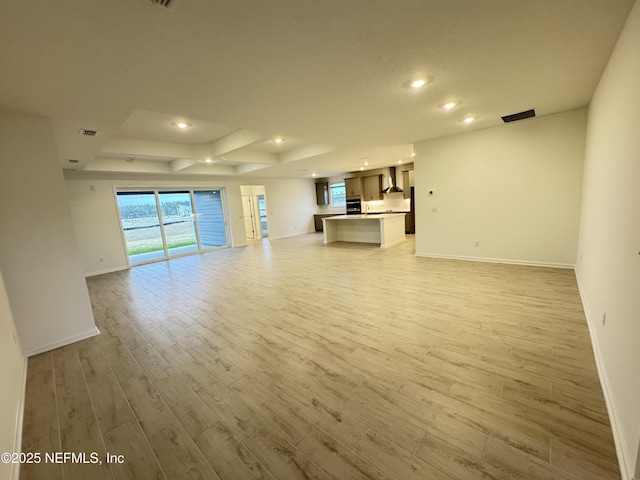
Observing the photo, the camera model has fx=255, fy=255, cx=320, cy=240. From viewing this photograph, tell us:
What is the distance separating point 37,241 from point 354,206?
9293 mm

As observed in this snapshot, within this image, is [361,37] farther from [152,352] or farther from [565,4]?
[152,352]

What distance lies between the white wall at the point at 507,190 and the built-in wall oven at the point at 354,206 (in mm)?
5015

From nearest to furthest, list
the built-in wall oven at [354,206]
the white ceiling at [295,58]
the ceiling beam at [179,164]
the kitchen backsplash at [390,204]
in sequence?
1. the white ceiling at [295,58]
2. the ceiling beam at [179,164]
3. the kitchen backsplash at [390,204]
4. the built-in wall oven at [354,206]

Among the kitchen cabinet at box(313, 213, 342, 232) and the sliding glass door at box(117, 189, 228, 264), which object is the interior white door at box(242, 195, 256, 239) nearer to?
the sliding glass door at box(117, 189, 228, 264)

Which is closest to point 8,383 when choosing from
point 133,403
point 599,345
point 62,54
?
point 133,403

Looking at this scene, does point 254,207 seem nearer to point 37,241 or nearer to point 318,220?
point 318,220

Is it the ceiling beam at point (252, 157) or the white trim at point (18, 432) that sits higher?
the ceiling beam at point (252, 157)

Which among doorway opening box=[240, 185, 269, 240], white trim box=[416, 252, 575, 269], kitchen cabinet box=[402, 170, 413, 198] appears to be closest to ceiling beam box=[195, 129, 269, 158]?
white trim box=[416, 252, 575, 269]

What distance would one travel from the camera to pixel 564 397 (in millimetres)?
1681

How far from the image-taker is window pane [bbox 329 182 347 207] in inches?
461

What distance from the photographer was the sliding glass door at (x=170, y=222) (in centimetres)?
698

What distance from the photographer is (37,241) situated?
265 cm

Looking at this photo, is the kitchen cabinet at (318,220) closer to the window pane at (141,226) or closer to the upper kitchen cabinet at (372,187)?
the upper kitchen cabinet at (372,187)

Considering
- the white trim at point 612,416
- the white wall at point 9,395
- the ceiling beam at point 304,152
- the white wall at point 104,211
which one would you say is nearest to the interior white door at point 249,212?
the white wall at point 104,211
